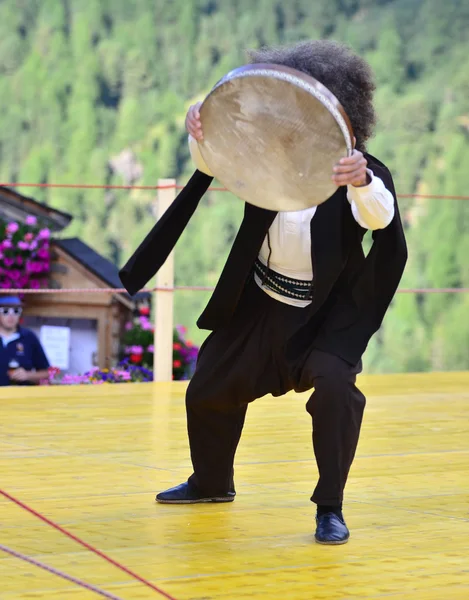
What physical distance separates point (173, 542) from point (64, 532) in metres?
0.24

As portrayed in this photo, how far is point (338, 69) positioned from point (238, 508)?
1.02 meters

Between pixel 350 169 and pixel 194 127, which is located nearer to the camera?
pixel 350 169

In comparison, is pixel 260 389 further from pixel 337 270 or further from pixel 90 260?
pixel 90 260

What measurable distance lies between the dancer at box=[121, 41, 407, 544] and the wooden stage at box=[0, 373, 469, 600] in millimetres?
173

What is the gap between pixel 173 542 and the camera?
2484mm

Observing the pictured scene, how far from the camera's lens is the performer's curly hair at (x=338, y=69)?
8.22 ft

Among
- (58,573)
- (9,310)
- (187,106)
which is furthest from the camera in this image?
(187,106)

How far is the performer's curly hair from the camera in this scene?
2.51 meters

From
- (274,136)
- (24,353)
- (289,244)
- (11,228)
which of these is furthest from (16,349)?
(274,136)

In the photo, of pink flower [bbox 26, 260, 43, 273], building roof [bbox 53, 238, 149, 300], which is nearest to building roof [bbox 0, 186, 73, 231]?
building roof [bbox 53, 238, 149, 300]

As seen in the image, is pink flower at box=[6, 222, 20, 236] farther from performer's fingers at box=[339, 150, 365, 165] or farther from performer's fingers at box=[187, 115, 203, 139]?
performer's fingers at box=[339, 150, 365, 165]

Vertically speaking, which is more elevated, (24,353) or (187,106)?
(187,106)

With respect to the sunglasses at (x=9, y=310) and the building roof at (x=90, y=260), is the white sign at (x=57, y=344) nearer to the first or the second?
the building roof at (x=90, y=260)

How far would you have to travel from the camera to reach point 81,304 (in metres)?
8.62
